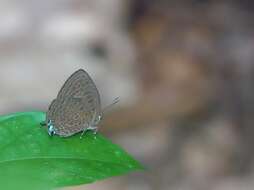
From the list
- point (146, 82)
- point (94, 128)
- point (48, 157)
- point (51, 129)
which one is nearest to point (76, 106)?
point (94, 128)

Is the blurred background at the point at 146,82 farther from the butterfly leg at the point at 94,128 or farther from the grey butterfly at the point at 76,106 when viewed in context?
the butterfly leg at the point at 94,128

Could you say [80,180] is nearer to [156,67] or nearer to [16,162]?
[16,162]

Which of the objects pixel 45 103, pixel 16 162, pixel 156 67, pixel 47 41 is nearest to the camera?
pixel 16 162

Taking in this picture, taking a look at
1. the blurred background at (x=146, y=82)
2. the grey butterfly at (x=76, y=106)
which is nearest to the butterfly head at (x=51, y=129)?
the grey butterfly at (x=76, y=106)

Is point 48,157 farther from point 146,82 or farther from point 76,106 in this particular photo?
point 146,82

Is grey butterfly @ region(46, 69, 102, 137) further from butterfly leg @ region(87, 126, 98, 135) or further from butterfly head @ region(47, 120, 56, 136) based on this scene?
butterfly head @ region(47, 120, 56, 136)

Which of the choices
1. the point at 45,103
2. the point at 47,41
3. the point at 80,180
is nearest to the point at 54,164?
the point at 80,180

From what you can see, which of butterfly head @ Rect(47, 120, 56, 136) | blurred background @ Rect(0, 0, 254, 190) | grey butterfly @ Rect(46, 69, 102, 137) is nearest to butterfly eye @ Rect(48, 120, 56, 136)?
butterfly head @ Rect(47, 120, 56, 136)
